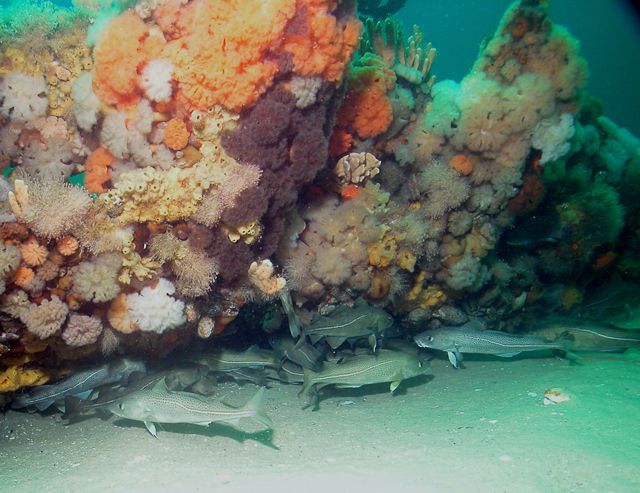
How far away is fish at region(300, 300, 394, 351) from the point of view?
591 cm

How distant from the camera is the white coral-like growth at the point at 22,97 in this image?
4723 millimetres

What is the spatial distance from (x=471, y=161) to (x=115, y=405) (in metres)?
6.18

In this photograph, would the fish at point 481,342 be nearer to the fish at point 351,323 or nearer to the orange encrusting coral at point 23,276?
the fish at point 351,323


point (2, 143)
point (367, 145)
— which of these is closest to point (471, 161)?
point (367, 145)

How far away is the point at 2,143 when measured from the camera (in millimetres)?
4715

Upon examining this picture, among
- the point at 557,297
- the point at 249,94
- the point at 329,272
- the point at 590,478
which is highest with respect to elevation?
the point at 249,94

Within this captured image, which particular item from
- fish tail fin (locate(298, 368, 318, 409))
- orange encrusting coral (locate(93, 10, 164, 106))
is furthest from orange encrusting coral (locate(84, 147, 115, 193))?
fish tail fin (locate(298, 368, 318, 409))

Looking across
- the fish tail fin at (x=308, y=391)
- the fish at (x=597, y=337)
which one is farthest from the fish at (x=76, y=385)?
the fish at (x=597, y=337)

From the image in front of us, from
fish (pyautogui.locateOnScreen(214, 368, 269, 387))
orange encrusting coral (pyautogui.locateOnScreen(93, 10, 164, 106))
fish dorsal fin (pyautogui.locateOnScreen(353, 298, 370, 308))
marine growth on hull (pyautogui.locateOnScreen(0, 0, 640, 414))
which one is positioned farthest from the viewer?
fish (pyautogui.locateOnScreen(214, 368, 269, 387))

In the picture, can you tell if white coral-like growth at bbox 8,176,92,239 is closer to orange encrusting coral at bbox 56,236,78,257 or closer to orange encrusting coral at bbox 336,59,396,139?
orange encrusting coral at bbox 56,236,78,257

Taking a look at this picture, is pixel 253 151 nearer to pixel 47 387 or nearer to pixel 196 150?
pixel 196 150

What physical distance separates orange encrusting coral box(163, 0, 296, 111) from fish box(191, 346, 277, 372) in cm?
375

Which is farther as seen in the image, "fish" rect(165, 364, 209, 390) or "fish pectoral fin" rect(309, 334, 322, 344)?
"fish pectoral fin" rect(309, 334, 322, 344)

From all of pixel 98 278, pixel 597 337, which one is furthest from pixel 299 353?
pixel 597 337
